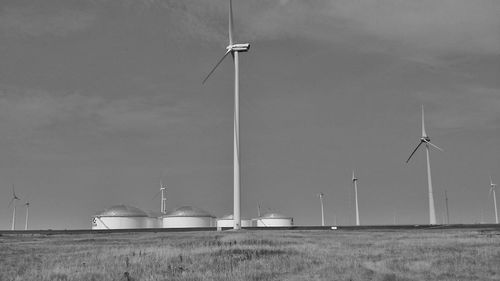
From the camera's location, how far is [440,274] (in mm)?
28344

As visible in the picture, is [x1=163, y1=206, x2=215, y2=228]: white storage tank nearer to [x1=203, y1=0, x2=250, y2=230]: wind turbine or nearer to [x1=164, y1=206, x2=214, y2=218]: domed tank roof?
[x1=164, y1=206, x2=214, y2=218]: domed tank roof

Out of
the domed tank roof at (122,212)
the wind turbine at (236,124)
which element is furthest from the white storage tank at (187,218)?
the wind turbine at (236,124)

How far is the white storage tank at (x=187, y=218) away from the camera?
18862cm

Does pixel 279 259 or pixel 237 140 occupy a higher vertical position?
pixel 237 140

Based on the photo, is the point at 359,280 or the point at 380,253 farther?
the point at 380,253

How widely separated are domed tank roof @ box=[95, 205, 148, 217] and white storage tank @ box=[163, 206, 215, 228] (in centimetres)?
885

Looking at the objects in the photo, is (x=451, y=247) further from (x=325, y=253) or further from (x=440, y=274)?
(x=440, y=274)

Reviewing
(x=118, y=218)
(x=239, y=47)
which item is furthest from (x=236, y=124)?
(x=118, y=218)

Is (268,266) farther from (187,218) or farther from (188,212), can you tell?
(188,212)

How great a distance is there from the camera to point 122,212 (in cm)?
18150

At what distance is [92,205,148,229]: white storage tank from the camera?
178 metres

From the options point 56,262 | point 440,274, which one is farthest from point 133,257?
point 440,274

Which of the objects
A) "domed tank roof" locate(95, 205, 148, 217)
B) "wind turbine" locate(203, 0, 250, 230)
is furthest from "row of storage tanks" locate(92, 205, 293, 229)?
"wind turbine" locate(203, 0, 250, 230)

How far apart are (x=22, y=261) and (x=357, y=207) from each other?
146 m
